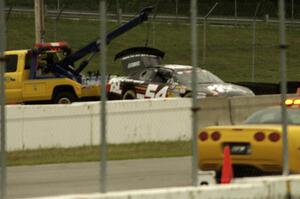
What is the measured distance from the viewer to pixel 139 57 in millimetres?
30016

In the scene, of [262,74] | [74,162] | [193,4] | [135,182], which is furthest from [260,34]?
[193,4]

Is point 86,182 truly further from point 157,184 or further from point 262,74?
point 262,74

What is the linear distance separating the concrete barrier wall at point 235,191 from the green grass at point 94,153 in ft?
30.4

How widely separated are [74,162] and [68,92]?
978cm

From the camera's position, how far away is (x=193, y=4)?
875cm

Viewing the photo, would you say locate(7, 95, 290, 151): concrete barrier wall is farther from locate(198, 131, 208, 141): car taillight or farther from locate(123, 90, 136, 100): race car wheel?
locate(198, 131, 208, 141): car taillight

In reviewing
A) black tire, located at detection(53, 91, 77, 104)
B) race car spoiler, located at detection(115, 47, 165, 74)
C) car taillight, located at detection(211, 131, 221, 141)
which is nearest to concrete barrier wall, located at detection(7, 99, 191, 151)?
black tire, located at detection(53, 91, 77, 104)

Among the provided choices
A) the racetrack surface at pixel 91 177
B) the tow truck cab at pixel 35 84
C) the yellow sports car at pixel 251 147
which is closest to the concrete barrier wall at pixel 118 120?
the racetrack surface at pixel 91 177

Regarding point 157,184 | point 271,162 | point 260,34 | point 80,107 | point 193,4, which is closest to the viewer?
point 193,4

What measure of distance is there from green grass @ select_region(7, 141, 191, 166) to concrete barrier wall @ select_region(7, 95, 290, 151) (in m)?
0.21

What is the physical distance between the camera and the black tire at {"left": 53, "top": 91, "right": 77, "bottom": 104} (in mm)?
27641

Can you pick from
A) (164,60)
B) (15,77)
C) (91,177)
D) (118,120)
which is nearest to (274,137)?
(91,177)

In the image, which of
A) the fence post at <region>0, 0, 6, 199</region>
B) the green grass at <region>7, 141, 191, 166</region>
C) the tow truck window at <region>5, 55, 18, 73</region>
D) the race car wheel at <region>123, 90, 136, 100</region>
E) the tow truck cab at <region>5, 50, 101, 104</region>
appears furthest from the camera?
the race car wheel at <region>123, 90, 136, 100</region>

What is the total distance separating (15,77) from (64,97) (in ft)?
5.74
